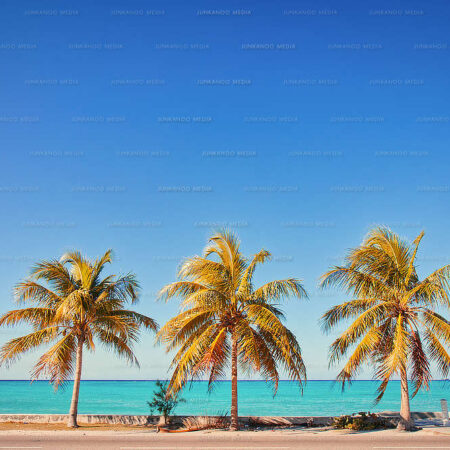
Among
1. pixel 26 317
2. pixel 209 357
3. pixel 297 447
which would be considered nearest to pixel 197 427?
pixel 209 357

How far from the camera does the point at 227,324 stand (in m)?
18.1

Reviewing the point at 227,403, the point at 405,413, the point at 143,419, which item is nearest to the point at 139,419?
the point at 143,419

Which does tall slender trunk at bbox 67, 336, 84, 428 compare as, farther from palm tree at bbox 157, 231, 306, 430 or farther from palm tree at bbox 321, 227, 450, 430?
palm tree at bbox 321, 227, 450, 430

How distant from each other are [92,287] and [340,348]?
406 inches

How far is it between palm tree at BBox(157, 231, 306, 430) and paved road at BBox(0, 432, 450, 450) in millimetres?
1948

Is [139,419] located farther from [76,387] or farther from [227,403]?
[227,403]

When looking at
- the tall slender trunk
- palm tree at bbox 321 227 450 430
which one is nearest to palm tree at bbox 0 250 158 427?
the tall slender trunk

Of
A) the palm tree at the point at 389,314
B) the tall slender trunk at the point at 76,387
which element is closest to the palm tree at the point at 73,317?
the tall slender trunk at the point at 76,387

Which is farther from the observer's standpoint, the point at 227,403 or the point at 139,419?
the point at 227,403

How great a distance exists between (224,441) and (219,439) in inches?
21.4

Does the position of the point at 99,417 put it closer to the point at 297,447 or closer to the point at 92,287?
the point at 92,287

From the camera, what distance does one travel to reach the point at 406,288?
17.9m

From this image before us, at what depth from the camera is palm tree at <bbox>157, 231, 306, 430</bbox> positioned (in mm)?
17094

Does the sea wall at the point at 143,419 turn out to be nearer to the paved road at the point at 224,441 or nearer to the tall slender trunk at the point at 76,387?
the tall slender trunk at the point at 76,387
